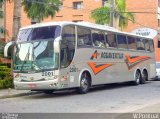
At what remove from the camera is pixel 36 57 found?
17.4 metres

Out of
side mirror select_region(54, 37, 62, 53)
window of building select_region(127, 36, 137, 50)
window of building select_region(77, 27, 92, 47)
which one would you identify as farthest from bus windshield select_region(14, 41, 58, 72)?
window of building select_region(127, 36, 137, 50)

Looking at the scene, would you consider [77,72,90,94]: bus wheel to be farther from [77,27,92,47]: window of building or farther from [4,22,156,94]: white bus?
[77,27,92,47]: window of building

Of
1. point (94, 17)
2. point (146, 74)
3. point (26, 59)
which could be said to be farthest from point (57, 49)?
point (94, 17)

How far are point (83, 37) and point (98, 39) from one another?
1.62 meters

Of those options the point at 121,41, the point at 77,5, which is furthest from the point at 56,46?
the point at 77,5

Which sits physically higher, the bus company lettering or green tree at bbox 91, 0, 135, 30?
green tree at bbox 91, 0, 135, 30

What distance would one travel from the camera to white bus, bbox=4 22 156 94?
17156 millimetres

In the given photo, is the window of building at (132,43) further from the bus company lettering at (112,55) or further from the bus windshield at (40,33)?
the bus windshield at (40,33)

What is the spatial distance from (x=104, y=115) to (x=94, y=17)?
111 feet

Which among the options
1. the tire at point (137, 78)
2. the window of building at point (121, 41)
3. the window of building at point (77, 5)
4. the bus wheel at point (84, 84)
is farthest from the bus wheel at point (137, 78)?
the window of building at point (77, 5)

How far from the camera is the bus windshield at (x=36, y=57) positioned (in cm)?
1717

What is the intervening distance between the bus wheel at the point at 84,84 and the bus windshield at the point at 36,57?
2.24 metres

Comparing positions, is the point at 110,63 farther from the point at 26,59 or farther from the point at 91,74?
the point at 26,59

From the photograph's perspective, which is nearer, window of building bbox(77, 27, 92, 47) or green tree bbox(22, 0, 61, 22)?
window of building bbox(77, 27, 92, 47)
